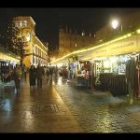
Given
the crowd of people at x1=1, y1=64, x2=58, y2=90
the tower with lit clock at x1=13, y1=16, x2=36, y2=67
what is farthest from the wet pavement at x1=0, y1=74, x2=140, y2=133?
the tower with lit clock at x1=13, y1=16, x2=36, y2=67

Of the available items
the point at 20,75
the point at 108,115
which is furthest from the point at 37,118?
the point at 20,75

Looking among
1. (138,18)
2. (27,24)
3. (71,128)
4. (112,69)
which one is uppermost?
(27,24)

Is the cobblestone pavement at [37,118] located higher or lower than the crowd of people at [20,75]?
lower

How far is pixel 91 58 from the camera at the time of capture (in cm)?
2239

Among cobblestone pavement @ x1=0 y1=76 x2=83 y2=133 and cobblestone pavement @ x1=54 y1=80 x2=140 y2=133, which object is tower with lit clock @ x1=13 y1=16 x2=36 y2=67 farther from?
cobblestone pavement @ x1=0 y1=76 x2=83 y2=133

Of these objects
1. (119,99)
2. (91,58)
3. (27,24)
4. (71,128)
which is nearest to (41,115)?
(71,128)

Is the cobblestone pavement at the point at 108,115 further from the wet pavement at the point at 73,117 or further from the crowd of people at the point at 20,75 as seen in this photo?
the crowd of people at the point at 20,75

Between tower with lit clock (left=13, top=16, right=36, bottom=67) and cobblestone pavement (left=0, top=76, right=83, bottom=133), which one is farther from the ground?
tower with lit clock (left=13, top=16, right=36, bottom=67)

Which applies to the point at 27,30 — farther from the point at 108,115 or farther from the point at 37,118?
the point at 37,118

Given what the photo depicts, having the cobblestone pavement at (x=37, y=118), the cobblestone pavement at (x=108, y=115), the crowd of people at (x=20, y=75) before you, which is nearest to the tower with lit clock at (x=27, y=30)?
the crowd of people at (x=20, y=75)

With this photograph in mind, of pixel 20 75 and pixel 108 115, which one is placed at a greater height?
pixel 20 75

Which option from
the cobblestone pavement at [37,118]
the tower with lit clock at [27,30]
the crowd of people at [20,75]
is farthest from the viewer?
the tower with lit clock at [27,30]
